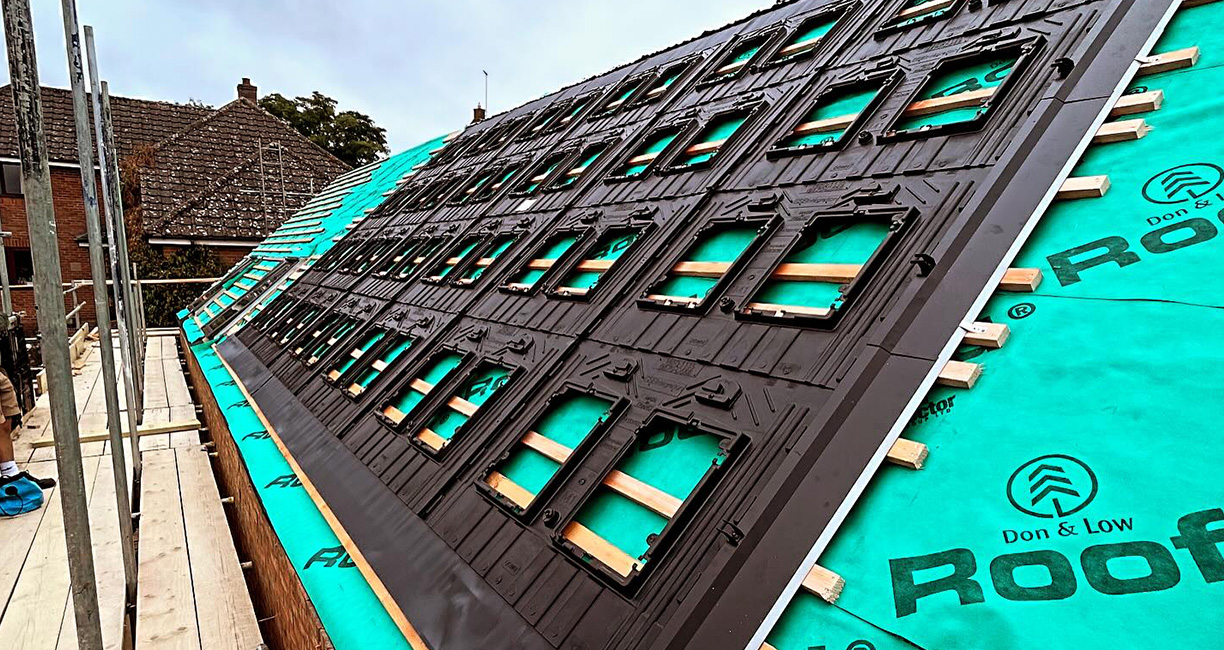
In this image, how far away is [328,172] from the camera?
22234mm

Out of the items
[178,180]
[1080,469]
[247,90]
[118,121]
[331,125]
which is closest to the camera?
[1080,469]

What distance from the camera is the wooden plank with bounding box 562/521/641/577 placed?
2.52m

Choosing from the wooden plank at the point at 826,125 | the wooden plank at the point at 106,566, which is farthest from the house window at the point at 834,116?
the wooden plank at the point at 106,566

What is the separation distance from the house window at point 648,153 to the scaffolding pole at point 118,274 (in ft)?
16.5

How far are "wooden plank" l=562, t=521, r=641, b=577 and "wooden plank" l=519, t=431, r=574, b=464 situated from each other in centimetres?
39

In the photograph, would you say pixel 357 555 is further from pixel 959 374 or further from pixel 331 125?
pixel 331 125

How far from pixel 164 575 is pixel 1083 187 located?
18.3ft

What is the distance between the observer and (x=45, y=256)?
109 inches

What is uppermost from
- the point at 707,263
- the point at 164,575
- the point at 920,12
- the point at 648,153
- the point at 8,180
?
the point at 920,12

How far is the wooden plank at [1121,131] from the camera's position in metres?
2.68

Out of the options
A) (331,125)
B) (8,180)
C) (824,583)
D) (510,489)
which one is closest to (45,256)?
(510,489)

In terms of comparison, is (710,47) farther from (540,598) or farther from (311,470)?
(540,598)

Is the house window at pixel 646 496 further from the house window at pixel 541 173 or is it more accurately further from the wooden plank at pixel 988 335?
the house window at pixel 541 173

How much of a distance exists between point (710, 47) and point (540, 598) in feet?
20.1
